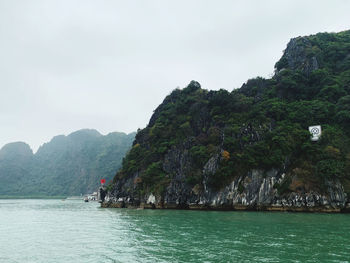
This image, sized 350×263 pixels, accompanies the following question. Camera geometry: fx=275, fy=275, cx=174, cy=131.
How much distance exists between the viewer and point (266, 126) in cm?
5100

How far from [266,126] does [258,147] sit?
6.26m

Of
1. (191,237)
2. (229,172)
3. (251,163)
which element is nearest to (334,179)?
(251,163)

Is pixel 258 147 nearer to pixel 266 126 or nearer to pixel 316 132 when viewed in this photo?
pixel 266 126

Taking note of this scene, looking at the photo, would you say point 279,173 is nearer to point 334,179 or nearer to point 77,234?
point 334,179

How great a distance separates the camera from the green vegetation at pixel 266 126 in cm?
4450

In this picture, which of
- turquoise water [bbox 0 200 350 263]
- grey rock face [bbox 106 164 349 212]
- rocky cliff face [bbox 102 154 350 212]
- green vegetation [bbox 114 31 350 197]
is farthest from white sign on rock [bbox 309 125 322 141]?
turquoise water [bbox 0 200 350 263]

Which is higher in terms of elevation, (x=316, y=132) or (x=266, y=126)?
(x=266, y=126)

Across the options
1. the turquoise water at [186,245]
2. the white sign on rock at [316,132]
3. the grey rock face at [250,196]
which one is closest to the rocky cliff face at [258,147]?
the grey rock face at [250,196]

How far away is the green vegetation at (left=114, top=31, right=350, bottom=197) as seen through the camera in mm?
44500

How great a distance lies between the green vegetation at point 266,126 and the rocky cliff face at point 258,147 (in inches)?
6.9

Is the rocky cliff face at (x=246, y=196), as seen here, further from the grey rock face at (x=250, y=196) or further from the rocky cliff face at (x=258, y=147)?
the rocky cliff face at (x=258, y=147)

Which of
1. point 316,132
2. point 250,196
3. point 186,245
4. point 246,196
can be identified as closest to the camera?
point 186,245

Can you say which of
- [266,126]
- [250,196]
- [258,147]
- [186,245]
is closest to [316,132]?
[266,126]

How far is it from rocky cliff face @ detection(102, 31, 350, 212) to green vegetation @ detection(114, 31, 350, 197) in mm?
175
